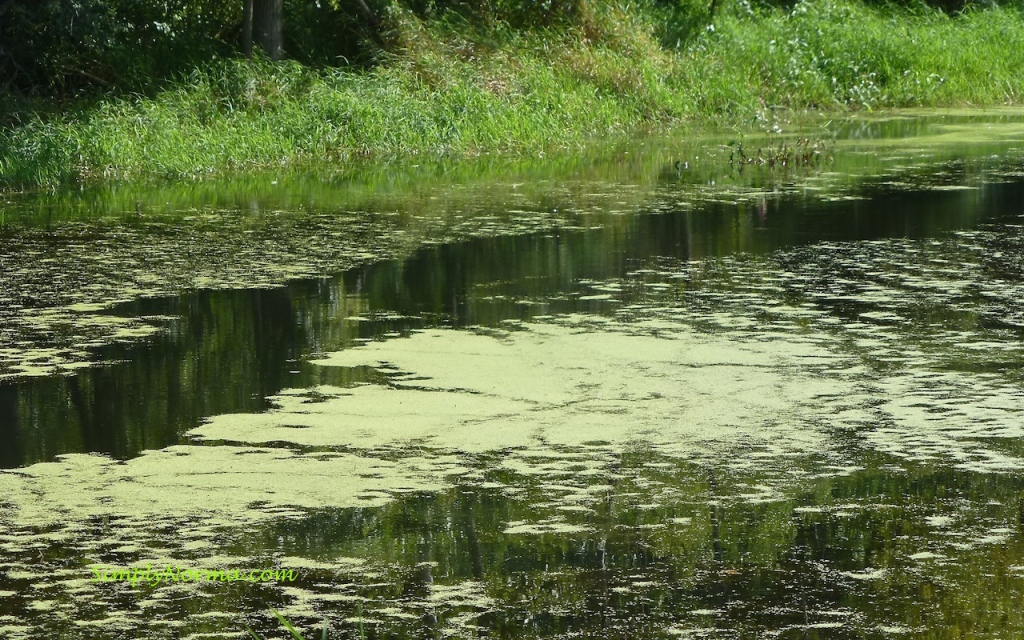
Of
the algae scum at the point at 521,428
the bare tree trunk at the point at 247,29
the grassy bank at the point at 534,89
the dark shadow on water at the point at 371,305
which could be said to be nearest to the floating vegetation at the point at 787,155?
the dark shadow on water at the point at 371,305

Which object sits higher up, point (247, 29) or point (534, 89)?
Answer: point (247, 29)

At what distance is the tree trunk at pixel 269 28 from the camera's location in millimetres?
17578

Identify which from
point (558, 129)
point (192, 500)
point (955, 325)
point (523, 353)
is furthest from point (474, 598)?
point (558, 129)

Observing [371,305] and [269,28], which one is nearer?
[371,305]

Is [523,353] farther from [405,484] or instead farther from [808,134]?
[808,134]

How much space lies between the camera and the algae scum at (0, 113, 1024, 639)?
3945 millimetres

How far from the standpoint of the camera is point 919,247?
9.61 meters

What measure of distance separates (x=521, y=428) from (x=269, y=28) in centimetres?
1294

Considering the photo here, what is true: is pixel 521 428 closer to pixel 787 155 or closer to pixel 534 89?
pixel 787 155

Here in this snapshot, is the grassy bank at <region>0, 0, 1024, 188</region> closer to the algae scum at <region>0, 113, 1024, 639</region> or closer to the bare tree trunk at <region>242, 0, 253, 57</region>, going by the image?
the bare tree trunk at <region>242, 0, 253, 57</region>

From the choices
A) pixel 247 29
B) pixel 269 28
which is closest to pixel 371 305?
pixel 247 29

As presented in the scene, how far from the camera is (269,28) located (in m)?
17.6

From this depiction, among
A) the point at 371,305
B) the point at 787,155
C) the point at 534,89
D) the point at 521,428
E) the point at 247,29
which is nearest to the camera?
the point at 521,428

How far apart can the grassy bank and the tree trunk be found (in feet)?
1.65
